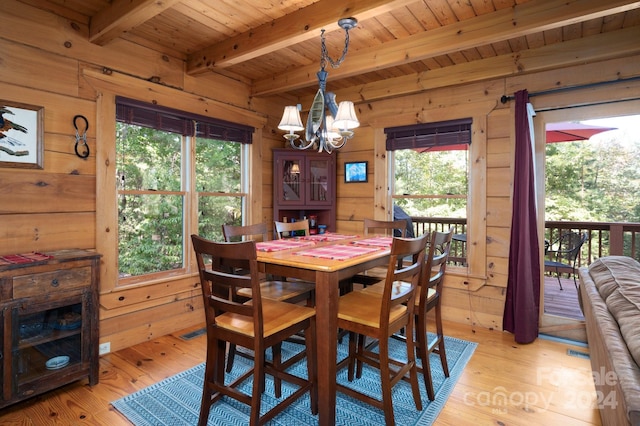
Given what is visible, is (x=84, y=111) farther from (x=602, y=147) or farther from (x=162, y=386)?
(x=602, y=147)

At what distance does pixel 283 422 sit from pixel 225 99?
117 inches

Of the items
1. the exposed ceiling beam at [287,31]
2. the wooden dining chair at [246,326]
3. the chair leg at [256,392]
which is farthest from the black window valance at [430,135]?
the chair leg at [256,392]

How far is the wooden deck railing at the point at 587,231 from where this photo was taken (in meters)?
3.84

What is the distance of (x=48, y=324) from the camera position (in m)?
2.09

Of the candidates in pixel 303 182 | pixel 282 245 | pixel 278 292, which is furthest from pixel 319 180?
pixel 278 292

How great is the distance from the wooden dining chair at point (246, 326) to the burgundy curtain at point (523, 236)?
6.65 ft

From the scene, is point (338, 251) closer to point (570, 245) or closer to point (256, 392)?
→ point (256, 392)

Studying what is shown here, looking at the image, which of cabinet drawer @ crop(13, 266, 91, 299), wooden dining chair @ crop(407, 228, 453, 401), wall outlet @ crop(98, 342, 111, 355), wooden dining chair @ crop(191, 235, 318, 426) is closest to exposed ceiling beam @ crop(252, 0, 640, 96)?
wooden dining chair @ crop(407, 228, 453, 401)

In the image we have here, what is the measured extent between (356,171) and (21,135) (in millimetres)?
2957

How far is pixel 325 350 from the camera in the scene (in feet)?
5.72

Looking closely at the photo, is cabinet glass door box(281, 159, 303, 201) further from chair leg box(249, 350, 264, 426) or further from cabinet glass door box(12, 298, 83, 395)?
chair leg box(249, 350, 264, 426)

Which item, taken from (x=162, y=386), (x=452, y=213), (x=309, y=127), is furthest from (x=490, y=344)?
(x=162, y=386)

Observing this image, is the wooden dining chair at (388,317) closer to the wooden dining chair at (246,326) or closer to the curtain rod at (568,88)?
the wooden dining chair at (246,326)

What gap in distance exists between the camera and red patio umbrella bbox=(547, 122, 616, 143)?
390 centimetres
